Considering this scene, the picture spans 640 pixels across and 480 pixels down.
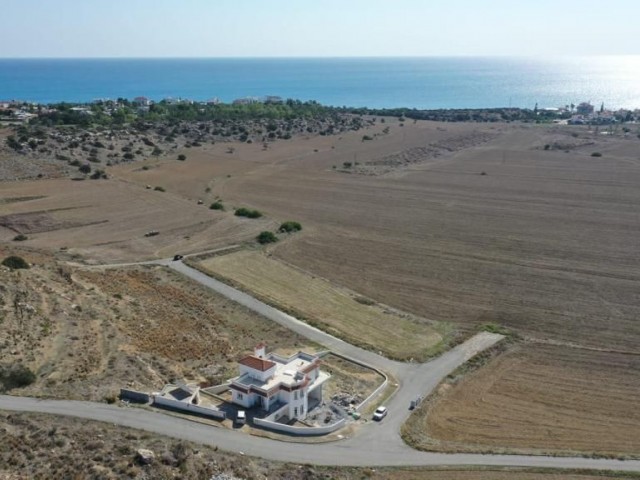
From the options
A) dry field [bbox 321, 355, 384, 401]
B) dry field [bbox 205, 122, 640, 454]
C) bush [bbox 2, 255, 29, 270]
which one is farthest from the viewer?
Answer: bush [bbox 2, 255, 29, 270]

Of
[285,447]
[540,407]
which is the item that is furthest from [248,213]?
[285,447]

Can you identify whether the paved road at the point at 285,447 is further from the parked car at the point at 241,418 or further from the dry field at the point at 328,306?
the dry field at the point at 328,306

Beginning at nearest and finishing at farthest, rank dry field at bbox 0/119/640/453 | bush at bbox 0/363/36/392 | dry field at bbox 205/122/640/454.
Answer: bush at bbox 0/363/36/392 < dry field at bbox 205/122/640/454 < dry field at bbox 0/119/640/453

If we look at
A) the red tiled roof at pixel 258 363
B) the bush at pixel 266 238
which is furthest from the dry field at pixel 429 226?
the red tiled roof at pixel 258 363

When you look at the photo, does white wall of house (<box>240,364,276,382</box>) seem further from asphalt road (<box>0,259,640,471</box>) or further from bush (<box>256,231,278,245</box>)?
bush (<box>256,231,278,245</box>)


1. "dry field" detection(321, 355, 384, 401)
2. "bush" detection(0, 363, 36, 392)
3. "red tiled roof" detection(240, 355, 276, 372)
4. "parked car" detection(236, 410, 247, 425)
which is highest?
"red tiled roof" detection(240, 355, 276, 372)

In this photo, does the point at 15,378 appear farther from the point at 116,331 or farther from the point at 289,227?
the point at 289,227

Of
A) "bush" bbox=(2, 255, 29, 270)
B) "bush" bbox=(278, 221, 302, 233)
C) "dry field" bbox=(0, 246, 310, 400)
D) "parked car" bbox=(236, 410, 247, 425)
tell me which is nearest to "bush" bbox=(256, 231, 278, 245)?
"bush" bbox=(278, 221, 302, 233)
